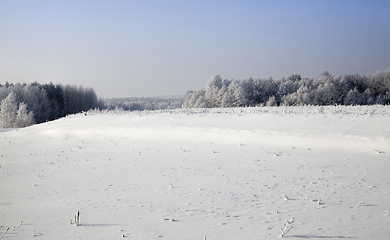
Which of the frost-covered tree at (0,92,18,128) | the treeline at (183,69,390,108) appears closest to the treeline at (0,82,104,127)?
the frost-covered tree at (0,92,18,128)

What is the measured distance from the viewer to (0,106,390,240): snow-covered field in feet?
20.6

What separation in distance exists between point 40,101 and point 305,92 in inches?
2516

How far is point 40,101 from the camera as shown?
70938mm

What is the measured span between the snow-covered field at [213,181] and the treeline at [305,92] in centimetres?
4056

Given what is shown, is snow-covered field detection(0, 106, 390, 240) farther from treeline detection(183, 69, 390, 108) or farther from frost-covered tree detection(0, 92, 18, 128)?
frost-covered tree detection(0, 92, 18, 128)

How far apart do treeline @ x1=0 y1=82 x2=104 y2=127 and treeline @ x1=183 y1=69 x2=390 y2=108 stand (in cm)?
3646

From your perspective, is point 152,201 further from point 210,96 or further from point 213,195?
point 210,96

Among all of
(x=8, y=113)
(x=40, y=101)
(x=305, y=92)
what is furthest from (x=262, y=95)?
(x=40, y=101)

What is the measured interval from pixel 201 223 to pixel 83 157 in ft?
33.8

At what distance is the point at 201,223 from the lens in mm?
6484

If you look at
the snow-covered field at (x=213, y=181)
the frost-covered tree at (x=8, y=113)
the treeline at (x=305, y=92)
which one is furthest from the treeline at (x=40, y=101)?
the snow-covered field at (x=213, y=181)

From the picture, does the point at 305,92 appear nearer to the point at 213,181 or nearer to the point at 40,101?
the point at 213,181

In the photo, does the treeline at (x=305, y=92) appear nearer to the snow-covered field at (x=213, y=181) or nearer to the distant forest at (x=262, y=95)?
the distant forest at (x=262, y=95)

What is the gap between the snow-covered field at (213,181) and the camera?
6.29 m
